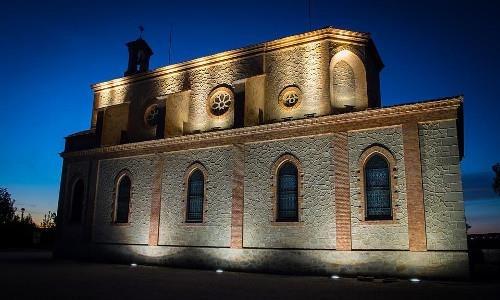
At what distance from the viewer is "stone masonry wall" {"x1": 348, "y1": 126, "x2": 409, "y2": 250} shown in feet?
43.7

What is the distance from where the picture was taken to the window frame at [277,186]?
15070 millimetres

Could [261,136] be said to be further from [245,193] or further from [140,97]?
[140,97]

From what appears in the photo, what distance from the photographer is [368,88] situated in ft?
55.1

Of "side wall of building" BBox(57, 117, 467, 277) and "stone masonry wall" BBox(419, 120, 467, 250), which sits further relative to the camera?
"side wall of building" BBox(57, 117, 467, 277)

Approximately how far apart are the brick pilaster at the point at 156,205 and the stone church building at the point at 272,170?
0.08 metres

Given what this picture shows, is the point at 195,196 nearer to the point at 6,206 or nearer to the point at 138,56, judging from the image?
the point at 138,56

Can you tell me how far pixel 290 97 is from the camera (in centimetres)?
1716

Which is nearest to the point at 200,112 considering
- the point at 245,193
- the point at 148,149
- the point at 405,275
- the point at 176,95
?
the point at 176,95

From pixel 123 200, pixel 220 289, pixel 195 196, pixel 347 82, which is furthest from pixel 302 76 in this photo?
pixel 123 200

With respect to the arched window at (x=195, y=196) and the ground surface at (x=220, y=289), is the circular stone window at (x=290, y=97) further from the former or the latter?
the ground surface at (x=220, y=289)

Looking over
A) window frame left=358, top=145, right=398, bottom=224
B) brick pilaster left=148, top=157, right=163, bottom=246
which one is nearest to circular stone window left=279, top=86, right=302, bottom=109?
window frame left=358, top=145, right=398, bottom=224

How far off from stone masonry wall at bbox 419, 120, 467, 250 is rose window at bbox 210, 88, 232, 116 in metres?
9.13

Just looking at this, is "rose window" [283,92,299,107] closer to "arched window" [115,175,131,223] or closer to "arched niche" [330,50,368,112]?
"arched niche" [330,50,368,112]

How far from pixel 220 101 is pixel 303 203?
7.16 metres
